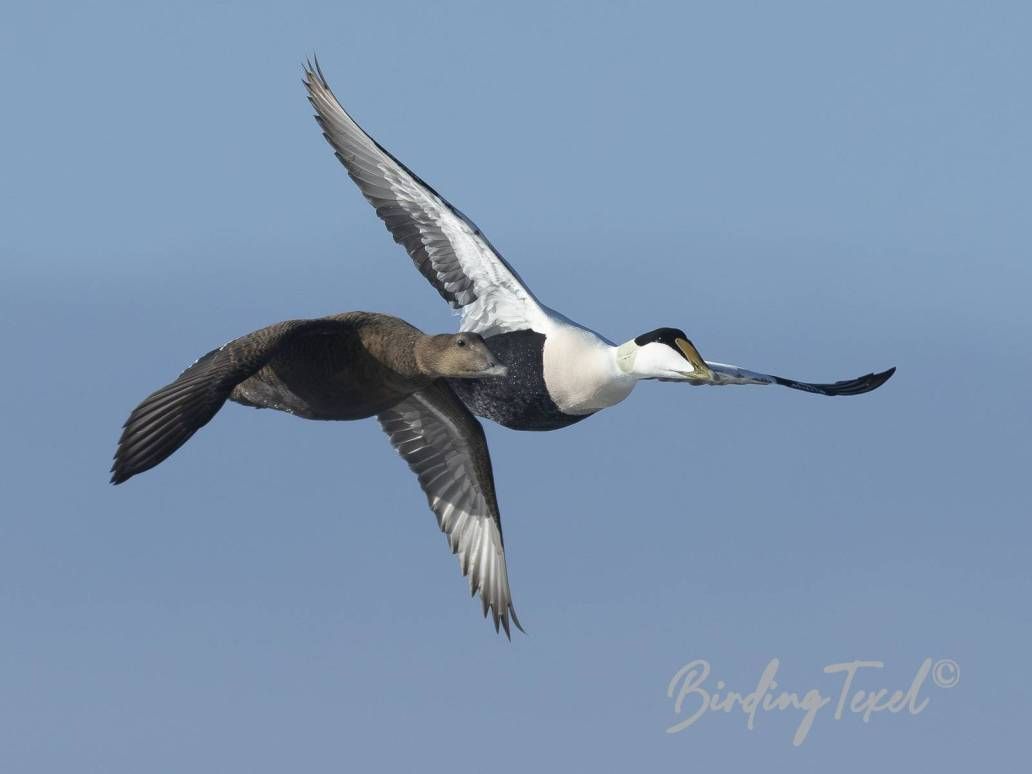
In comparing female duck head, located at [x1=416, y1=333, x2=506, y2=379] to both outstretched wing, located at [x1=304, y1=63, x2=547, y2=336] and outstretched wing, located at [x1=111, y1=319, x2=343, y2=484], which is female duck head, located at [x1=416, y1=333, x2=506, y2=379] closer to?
outstretched wing, located at [x1=304, y1=63, x2=547, y2=336]

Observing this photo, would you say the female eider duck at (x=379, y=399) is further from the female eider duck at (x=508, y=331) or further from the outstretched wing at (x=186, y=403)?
the female eider duck at (x=508, y=331)

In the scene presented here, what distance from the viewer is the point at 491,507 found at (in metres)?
20.0

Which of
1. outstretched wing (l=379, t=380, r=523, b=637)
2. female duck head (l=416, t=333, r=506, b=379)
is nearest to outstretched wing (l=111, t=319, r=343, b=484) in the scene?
female duck head (l=416, t=333, r=506, b=379)

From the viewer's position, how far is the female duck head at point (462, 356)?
17406 mm

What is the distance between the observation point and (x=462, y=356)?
17406 mm

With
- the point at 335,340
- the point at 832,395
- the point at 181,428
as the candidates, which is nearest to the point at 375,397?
the point at 335,340

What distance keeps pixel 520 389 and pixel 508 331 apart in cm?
62

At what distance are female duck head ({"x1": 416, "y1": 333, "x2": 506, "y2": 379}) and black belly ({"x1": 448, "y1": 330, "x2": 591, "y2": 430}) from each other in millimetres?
215

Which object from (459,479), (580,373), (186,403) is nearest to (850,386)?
(580,373)

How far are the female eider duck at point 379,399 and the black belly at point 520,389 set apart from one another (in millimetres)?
211

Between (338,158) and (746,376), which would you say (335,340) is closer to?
(338,158)

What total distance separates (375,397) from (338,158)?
7.60 ft

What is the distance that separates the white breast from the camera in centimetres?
1753

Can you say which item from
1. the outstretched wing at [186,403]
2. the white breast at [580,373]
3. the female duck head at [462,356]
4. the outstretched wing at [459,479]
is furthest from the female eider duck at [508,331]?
the outstretched wing at [186,403]
